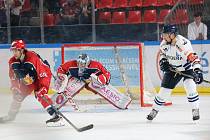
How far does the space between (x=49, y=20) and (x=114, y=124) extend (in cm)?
413

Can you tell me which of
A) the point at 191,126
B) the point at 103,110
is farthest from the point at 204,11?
the point at 191,126

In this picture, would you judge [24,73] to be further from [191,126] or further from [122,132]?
[191,126]

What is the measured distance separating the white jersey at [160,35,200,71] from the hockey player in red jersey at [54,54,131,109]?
42.0 inches

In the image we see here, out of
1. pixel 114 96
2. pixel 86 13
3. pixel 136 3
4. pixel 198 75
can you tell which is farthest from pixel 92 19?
pixel 198 75

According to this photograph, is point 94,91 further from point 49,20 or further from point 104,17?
point 49,20

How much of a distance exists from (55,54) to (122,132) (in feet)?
12.7

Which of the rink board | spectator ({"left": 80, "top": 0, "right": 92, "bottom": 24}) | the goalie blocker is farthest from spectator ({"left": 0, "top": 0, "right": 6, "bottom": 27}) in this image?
the goalie blocker

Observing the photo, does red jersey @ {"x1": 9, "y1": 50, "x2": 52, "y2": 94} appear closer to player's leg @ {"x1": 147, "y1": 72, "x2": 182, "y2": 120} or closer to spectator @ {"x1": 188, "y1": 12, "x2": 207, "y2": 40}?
player's leg @ {"x1": 147, "y1": 72, "x2": 182, "y2": 120}

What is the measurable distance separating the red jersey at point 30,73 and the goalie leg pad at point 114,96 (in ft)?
4.08

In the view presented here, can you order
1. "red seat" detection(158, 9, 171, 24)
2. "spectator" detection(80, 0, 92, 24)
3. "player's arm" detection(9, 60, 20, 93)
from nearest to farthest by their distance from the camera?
"player's arm" detection(9, 60, 20, 93)
"red seat" detection(158, 9, 171, 24)
"spectator" detection(80, 0, 92, 24)

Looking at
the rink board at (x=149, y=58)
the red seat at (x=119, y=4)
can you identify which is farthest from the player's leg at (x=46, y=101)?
the red seat at (x=119, y=4)

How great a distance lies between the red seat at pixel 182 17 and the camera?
29.6ft

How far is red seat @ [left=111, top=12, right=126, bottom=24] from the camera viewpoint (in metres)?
9.74

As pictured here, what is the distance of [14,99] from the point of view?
Answer: 620 centimetres
